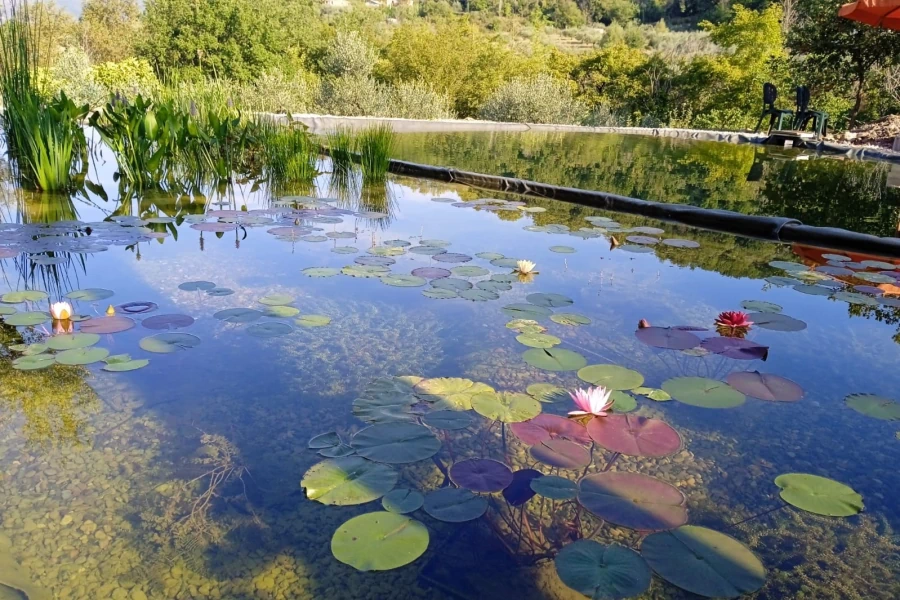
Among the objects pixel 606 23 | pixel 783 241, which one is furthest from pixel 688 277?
pixel 606 23

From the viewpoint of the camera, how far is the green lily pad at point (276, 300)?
2076mm

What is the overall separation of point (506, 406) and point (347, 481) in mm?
452

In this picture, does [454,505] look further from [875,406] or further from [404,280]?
[404,280]

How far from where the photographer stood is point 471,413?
140 centimetres

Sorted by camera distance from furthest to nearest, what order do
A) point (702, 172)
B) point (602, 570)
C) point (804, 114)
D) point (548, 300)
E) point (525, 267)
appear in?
point (804, 114), point (702, 172), point (525, 267), point (548, 300), point (602, 570)

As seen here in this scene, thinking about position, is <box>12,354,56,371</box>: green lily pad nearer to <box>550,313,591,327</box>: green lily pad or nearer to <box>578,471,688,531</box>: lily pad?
<box>578,471,688,531</box>: lily pad

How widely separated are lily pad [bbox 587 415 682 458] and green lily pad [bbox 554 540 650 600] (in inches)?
12.0

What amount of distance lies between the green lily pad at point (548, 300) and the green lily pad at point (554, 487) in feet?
3.49

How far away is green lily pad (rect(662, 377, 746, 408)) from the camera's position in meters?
1.50

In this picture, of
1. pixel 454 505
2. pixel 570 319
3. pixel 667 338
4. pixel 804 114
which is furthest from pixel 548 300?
pixel 804 114

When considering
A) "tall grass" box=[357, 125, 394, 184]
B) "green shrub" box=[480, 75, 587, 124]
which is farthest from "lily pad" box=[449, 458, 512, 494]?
"green shrub" box=[480, 75, 587, 124]

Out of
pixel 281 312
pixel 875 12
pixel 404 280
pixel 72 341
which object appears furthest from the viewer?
pixel 875 12

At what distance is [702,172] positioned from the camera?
20.5ft

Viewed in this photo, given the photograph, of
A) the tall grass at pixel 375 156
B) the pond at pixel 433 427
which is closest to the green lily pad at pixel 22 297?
the pond at pixel 433 427
